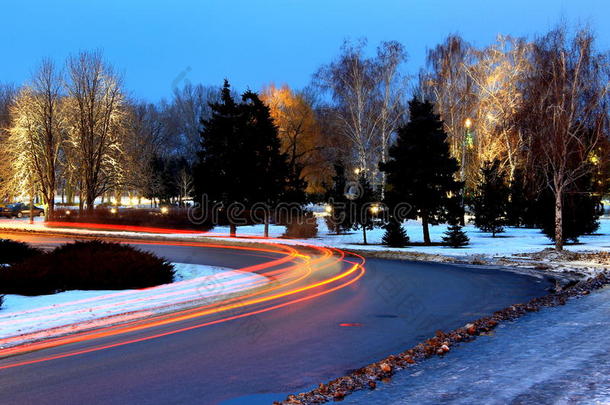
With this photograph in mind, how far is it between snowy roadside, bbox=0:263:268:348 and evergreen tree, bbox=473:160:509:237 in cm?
2478

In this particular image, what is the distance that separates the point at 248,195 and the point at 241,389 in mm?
29772

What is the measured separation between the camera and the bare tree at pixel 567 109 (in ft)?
76.9

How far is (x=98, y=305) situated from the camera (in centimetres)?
1197

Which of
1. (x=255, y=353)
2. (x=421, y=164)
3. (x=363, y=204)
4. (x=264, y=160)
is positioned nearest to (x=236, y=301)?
(x=255, y=353)

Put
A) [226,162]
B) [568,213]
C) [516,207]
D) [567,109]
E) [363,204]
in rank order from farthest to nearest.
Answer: [516,207] < [226,162] < [363,204] < [568,213] < [567,109]

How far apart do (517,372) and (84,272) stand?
37.7ft

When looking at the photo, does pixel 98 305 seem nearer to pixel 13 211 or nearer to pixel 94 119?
pixel 94 119

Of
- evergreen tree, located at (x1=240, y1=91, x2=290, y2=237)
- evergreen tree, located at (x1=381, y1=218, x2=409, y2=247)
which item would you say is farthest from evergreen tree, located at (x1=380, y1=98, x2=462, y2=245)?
evergreen tree, located at (x1=240, y1=91, x2=290, y2=237)

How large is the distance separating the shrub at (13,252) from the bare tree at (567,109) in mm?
20900

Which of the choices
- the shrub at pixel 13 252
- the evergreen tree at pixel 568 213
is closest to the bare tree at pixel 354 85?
the evergreen tree at pixel 568 213

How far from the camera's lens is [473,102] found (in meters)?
50.9

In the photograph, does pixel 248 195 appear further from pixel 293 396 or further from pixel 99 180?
pixel 293 396

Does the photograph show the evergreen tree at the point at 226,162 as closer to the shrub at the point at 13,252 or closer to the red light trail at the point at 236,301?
the red light trail at the point at 236,301

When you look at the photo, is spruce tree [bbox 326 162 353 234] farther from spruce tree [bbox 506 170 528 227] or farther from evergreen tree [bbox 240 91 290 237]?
spruce tree [bbox 506 170 528 227]
